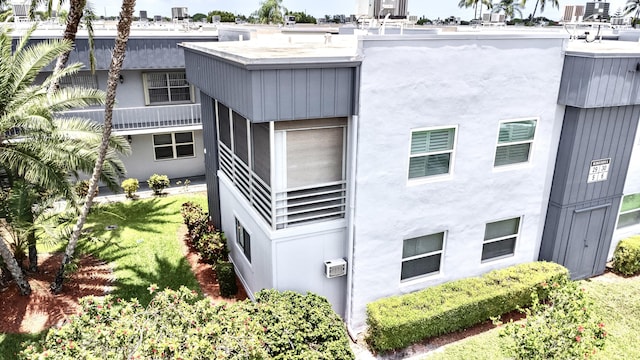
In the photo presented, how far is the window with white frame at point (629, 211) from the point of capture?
14.1 meters

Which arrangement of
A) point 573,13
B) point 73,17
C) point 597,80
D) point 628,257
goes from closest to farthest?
point 597,80
point 73,17
point 628,257
point 573,13

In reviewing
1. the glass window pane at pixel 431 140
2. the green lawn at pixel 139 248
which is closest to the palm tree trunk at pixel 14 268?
the green lawn at pixel 139 248

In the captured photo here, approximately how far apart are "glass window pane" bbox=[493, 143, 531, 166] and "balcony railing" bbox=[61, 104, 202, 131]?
13921 mm

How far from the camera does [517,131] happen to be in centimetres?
1126

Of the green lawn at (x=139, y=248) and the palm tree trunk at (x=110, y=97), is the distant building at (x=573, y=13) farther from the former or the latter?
the green lawn at (x=139, y=248)

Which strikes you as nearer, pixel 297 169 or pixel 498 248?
pixel 297 169

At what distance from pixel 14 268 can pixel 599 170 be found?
1587 cm

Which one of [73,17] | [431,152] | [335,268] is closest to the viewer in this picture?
[431,152]

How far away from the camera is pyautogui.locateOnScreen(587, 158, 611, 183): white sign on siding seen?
1237 centimetres

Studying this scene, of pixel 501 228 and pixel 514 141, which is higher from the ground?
pixel 514 141

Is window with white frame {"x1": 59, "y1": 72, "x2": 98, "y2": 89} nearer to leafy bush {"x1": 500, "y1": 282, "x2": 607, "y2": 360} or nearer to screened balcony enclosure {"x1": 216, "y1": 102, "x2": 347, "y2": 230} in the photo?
screened balcony enclosure {"x1": 216, "y1": 102, "x2": 347, "y2": 230}

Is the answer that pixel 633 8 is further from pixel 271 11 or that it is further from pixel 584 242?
pixel 584 242

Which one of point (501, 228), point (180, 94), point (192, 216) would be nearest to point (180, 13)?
point (180, 94)

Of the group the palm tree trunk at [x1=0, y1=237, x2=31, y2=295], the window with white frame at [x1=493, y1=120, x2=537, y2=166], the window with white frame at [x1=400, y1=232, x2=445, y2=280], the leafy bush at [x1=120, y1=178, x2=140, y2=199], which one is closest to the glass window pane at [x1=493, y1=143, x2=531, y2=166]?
the window with white frame at [x1=493, y1=120, x2=537, y2=166]
